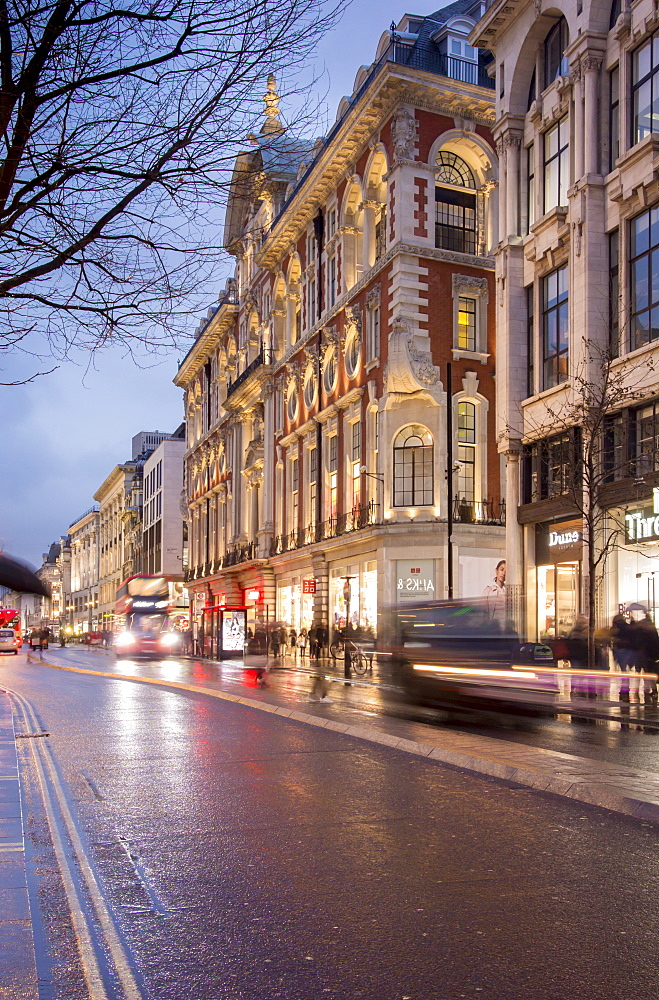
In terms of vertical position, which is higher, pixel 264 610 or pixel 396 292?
pixel 396 292

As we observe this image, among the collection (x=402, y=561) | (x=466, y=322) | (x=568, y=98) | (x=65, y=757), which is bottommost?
(x=65, y=757)

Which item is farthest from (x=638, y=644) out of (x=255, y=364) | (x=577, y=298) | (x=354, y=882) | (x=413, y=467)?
(x=255, y=364)

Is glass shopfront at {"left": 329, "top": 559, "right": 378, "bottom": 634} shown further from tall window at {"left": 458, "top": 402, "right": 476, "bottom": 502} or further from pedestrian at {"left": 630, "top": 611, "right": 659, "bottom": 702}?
pedestrian at {"left": 630, "top": 611, "right": 659, "bottom": 702}

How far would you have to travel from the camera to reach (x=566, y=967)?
5043 millimetres

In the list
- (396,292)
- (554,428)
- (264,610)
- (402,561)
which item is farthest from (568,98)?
(264,610)

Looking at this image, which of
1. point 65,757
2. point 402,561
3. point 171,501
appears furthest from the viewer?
point 171,501

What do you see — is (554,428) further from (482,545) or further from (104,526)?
(104,526)

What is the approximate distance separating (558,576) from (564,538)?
145cm

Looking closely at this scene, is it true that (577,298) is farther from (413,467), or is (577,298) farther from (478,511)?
(478,511)

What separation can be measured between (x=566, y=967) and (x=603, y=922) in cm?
80

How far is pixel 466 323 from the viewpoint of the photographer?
141ft

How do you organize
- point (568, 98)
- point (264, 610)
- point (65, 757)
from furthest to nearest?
point (264, 610) → point (568, 98) → point (65, 757)

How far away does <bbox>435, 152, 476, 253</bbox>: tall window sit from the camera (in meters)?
43.2

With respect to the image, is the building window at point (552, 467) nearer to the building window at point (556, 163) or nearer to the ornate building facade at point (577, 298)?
the ornate building facade at point (577, 298)
